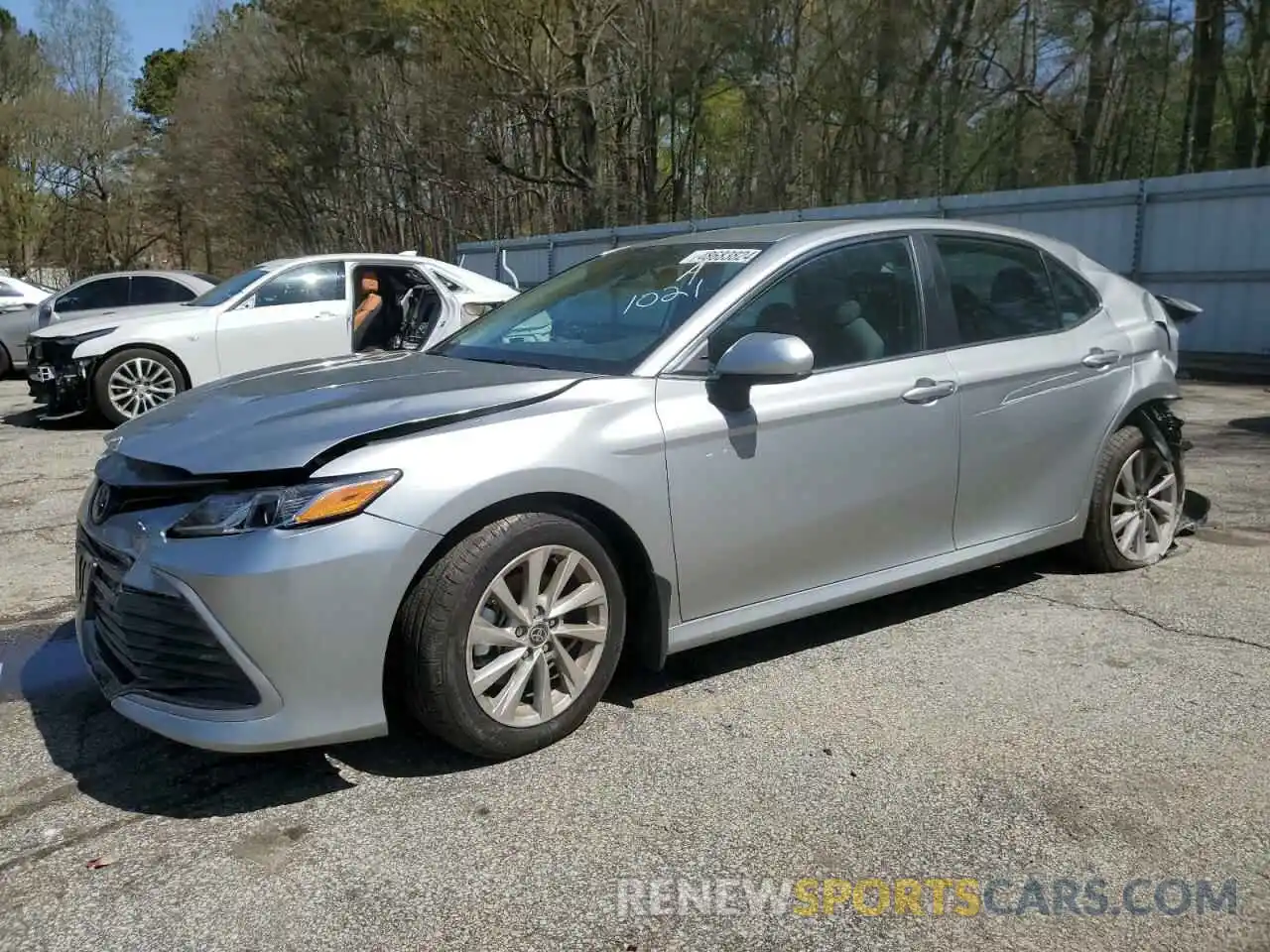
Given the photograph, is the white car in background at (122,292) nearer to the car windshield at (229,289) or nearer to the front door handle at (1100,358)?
the car windshield at (229,289)

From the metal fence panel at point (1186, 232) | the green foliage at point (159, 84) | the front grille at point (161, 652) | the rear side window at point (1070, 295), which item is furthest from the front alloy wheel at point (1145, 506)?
the green foliage at point (159, 84)

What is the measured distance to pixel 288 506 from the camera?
111 inches

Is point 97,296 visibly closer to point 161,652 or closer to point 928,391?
point 161,652

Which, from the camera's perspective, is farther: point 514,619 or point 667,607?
point 667,607

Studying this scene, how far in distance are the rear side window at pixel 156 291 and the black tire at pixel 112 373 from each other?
154 inches

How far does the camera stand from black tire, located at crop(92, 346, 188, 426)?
9.26 metres

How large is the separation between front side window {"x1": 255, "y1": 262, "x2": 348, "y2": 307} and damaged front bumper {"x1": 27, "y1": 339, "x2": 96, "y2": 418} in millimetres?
1582

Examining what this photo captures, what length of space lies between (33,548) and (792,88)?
21.2 meters

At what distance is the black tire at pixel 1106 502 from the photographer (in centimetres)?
468

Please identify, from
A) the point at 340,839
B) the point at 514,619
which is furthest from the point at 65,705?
the point at 514,619

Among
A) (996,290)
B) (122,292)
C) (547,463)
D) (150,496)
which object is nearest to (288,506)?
(150,496)

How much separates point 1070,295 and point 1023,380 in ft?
2.37

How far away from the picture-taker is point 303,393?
343 centimetres

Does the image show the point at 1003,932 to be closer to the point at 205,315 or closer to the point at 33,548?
the point at 33,548
